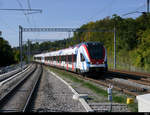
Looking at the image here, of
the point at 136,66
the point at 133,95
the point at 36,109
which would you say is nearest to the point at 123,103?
the point at 133,95

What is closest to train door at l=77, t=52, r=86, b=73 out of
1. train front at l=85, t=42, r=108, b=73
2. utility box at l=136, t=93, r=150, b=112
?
train front at l=85, t=42, r=108, b=73

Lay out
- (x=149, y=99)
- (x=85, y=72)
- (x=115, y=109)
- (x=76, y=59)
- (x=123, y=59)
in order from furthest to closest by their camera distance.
A: (x=123, y=59)
(x=76, y=59)
(x=85, y=72)
(x=115, y=109)
(x=149, y=99)

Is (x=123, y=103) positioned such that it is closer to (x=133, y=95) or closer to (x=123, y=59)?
(x=133, y=95)

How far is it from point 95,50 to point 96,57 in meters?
0.67

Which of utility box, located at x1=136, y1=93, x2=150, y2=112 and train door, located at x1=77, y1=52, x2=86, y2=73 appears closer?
utility box, located at x1=136, y1=93, x2=150, y2=112

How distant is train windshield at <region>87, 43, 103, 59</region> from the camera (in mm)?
19870

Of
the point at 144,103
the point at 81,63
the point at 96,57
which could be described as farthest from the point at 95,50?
the point at 144,103

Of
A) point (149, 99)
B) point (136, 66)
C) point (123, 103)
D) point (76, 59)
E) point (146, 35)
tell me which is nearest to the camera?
point (149, 99)

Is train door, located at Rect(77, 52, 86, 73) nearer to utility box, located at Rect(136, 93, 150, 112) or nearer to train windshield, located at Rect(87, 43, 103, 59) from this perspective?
train windshield, located at Rect(87, 43, 103, 59)

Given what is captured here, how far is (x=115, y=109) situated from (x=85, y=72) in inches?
452

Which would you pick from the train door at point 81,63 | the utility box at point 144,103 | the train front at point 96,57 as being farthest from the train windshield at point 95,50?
the utility box at point 144,103

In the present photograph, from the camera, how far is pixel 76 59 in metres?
23.2

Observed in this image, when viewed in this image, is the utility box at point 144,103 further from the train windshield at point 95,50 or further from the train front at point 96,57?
the train windshield at point 95,50

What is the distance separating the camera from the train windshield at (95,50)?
1987 cm
